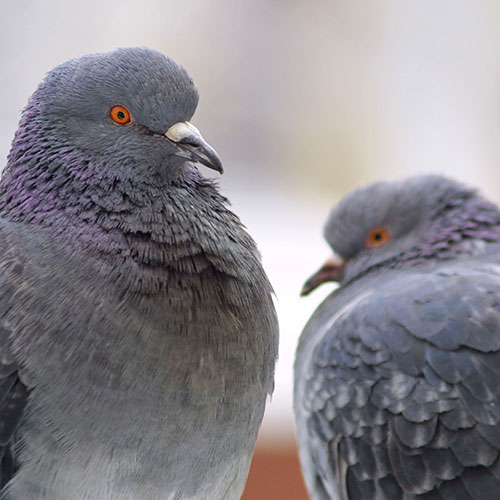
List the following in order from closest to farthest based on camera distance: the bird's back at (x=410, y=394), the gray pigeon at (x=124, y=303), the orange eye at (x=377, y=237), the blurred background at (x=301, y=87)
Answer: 1. the gray pigeon at (x=124, y=303)
2. the bird's back at (x=410, y=394)
3. the orange eye at (x=377, y=237)
4. the blurred background at (x=301, y=87)

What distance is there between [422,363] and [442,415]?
0.56 ft

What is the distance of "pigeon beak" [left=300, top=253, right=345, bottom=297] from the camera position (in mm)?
3553

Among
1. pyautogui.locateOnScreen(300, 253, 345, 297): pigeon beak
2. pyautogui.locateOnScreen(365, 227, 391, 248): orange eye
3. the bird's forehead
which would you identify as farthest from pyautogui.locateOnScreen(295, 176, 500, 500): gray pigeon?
the bird's forehead

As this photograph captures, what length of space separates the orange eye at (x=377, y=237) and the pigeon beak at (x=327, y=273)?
0.15 metres

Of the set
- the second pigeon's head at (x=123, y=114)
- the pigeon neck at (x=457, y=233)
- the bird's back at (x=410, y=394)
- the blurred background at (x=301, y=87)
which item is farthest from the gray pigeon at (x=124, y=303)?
the blurred background at (x=301, y=87)

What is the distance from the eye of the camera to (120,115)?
7.54 feet

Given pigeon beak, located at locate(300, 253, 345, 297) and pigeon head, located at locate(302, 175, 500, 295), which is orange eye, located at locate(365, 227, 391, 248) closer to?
pigeon head, located at locate(302, 175, 500, 295)

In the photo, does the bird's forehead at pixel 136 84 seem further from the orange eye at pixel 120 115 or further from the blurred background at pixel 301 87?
the blurred background at pixel 301 87

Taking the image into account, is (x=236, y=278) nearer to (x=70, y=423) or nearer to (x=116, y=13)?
(x=70, y=423)

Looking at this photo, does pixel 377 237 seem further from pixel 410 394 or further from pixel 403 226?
pixel 410 394

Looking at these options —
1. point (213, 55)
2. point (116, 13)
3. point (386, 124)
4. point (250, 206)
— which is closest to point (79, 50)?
point (116, 13)

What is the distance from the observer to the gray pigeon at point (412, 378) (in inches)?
98.9

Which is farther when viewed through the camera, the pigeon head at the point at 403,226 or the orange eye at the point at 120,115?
the pigeon head at the point at 403,226

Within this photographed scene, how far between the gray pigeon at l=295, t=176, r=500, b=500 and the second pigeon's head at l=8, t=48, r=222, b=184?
0.90m
